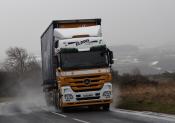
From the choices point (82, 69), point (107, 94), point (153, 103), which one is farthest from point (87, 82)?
point (153, 103)

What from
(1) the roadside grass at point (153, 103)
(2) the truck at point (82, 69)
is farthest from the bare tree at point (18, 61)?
(2) the truck at point (82, 69)

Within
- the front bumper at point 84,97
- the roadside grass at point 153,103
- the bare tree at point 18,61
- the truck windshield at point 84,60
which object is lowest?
→ the roadside grass at point 153,103

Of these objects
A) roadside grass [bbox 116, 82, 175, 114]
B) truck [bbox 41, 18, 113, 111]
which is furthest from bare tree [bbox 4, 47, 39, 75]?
truck [bbox 41, 18, 113, 111]

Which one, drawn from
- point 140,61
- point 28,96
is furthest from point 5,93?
point 140,61

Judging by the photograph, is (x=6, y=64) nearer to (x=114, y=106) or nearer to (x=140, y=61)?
(x=140, y=61)

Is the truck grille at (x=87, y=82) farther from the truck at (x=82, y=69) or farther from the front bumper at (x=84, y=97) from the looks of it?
the front bumper at (x=84, y=97)

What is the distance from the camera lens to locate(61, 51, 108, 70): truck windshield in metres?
23.5

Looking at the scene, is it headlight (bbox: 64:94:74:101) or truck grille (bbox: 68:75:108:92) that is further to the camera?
headlight (bbox: 64:94:74:101)

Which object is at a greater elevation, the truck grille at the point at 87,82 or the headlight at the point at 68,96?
the truck grille at the point at 87,82

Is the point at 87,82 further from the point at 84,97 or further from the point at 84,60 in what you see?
the point at 84,60

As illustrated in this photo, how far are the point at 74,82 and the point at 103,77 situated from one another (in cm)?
131

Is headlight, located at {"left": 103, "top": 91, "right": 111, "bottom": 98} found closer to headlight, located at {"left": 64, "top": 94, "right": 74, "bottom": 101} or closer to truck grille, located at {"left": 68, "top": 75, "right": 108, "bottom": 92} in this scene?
truck grille, located at {"left": 68, "top": 75, "right": 108, "bottom": 92}

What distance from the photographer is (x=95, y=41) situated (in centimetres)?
2416

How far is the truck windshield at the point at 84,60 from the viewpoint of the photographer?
2352 centimetres
